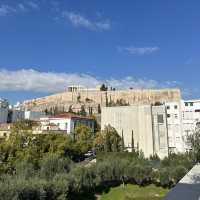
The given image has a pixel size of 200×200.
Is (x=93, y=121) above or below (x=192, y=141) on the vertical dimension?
above

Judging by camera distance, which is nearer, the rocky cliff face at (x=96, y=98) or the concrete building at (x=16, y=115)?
the concrete building at (x=16, y=115)

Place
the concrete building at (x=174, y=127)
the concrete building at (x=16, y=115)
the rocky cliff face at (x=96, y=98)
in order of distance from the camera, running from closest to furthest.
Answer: the concrete building at (x=174, y=127) → the concrete building at (x=16, y=115) → the rocky cliff face at (x=96, y=98)

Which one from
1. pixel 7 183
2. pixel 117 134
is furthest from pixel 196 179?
pixel 117 134

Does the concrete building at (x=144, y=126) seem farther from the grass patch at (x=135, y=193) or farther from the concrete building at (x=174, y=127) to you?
the grass patch at (x=135, y=193)

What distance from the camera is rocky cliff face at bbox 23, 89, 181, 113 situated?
123856 millimetres

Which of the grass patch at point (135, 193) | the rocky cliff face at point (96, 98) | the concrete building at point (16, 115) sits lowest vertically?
the grass patch at point (135, 193)

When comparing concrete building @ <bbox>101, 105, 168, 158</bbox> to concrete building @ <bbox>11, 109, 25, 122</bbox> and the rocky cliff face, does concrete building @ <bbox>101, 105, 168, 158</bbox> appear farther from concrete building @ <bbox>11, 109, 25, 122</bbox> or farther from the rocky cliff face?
the rocky cliff face

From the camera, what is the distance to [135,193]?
35.5 meters

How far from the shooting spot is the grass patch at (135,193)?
3412 centimetres

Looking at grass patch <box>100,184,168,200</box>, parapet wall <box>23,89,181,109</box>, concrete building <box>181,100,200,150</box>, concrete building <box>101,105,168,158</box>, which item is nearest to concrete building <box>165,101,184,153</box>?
concrete building <box>181,100,200,150</box>

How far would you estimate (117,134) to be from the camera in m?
63.8

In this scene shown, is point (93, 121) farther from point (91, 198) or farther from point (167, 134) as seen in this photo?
point (91, 198)

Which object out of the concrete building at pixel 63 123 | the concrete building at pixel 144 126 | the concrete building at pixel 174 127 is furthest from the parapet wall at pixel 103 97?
the concrete building at pixel 174 127

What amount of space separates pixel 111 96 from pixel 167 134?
76.6 metres
